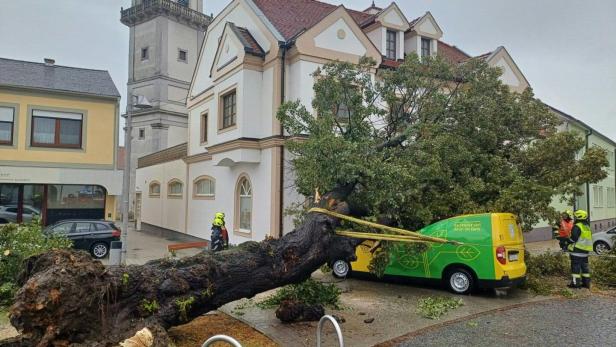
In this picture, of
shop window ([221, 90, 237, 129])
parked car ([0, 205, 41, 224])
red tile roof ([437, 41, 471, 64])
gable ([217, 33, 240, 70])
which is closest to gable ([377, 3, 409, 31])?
red tile roof ([437, 41, 471, 64])

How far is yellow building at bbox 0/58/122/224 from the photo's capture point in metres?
17.9

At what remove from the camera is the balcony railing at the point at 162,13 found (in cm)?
3581

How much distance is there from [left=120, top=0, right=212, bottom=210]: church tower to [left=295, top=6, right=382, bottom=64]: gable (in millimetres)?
23405

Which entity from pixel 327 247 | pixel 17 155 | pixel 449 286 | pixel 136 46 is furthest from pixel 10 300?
pixel 136 46

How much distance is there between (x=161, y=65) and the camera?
35.7 metres

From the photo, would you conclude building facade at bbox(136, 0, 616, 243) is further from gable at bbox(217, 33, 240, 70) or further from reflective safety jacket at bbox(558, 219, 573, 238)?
reflective safety jacket at bbox(558, 219, 573, 238)

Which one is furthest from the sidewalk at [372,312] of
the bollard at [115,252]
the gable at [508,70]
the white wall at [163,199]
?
the white wall at [163,199]

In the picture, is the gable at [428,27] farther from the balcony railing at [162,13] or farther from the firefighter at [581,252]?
the balcony railing at [162,13]

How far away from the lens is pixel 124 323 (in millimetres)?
5086

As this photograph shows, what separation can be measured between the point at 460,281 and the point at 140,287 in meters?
6.93

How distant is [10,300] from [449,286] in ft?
29.1

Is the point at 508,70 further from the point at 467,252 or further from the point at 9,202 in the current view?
the point at 9,202

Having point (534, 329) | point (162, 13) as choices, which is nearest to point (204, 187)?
point (534, 329)

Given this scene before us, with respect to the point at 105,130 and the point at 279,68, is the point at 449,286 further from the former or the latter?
the point at 105,130
